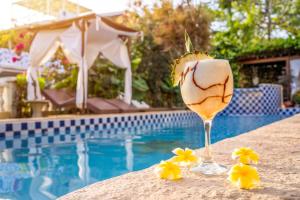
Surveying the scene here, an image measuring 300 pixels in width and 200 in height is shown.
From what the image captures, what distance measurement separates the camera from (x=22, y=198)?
1940mm

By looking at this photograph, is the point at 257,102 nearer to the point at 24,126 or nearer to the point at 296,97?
the point at 296,97

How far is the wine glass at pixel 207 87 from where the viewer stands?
108 centimetres

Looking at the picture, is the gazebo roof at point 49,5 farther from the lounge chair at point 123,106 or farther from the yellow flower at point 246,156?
the yellow flower at point 246,156

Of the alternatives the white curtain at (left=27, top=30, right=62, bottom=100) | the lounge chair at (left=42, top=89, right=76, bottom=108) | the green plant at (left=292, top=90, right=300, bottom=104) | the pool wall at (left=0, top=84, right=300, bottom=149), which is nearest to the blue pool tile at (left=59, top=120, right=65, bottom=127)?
the pool wall at (left=0, top=84, right=300, bottom=149)

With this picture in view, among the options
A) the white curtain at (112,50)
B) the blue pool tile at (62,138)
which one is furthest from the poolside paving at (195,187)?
the white curtain at (112,50)

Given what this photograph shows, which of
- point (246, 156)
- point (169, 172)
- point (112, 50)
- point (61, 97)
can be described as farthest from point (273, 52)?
point (169, 172)

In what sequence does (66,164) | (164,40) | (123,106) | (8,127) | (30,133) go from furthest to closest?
1. (164,40)
2. (123,106)
3. (30,133)
4. (8,127)
5. (66,164)

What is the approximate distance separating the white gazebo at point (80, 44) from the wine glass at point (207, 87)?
6743mm

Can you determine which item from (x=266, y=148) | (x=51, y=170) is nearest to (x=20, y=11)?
(x=51, y=170)

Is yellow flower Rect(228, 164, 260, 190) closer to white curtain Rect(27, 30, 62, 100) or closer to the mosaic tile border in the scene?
the mosaic tile border

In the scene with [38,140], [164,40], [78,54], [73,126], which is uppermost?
[164,40]

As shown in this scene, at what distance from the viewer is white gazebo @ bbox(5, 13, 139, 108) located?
25.5ft

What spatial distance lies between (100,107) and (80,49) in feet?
4.76

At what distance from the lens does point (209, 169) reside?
1.08 m
